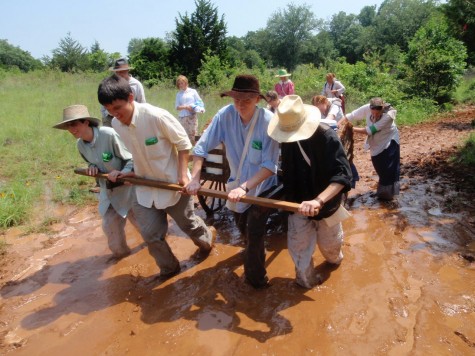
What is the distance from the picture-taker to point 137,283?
3547 millimetres

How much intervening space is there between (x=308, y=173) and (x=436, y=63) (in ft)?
44.1

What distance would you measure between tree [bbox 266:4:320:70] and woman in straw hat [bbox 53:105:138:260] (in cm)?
4951

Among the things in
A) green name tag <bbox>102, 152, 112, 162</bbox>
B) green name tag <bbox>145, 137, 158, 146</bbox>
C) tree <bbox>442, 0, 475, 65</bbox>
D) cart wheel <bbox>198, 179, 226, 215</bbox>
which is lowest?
cart wheel <bbox>198, 179, 226, 215</bbox>

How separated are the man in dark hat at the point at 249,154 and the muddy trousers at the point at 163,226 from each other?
0.44 metres

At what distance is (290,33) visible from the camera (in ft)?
171

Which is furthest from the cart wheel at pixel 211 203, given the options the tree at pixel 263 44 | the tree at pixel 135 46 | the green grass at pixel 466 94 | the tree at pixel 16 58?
the tree at pixel 16 58

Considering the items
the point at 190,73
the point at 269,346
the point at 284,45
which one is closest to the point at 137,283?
the point at 269,346

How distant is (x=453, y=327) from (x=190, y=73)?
24491mm

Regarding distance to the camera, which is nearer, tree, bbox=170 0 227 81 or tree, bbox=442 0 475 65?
tree, bbox=442 0 475 65

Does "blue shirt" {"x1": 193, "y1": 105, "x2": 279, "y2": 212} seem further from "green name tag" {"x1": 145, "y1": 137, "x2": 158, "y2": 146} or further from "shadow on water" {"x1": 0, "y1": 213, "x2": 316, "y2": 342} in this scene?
"shadow on water" {"x1": 0, "y1": 213, "x2": 316, "y2": 342}

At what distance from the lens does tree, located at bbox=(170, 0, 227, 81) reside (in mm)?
25312

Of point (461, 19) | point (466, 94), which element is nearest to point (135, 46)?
point (466, 94)

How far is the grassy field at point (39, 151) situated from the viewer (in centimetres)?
532

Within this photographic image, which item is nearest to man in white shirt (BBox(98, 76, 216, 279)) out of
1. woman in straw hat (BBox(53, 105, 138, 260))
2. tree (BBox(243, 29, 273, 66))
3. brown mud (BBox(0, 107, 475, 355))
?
woman in straw hat (BBox(53, 105, 138, 260))
